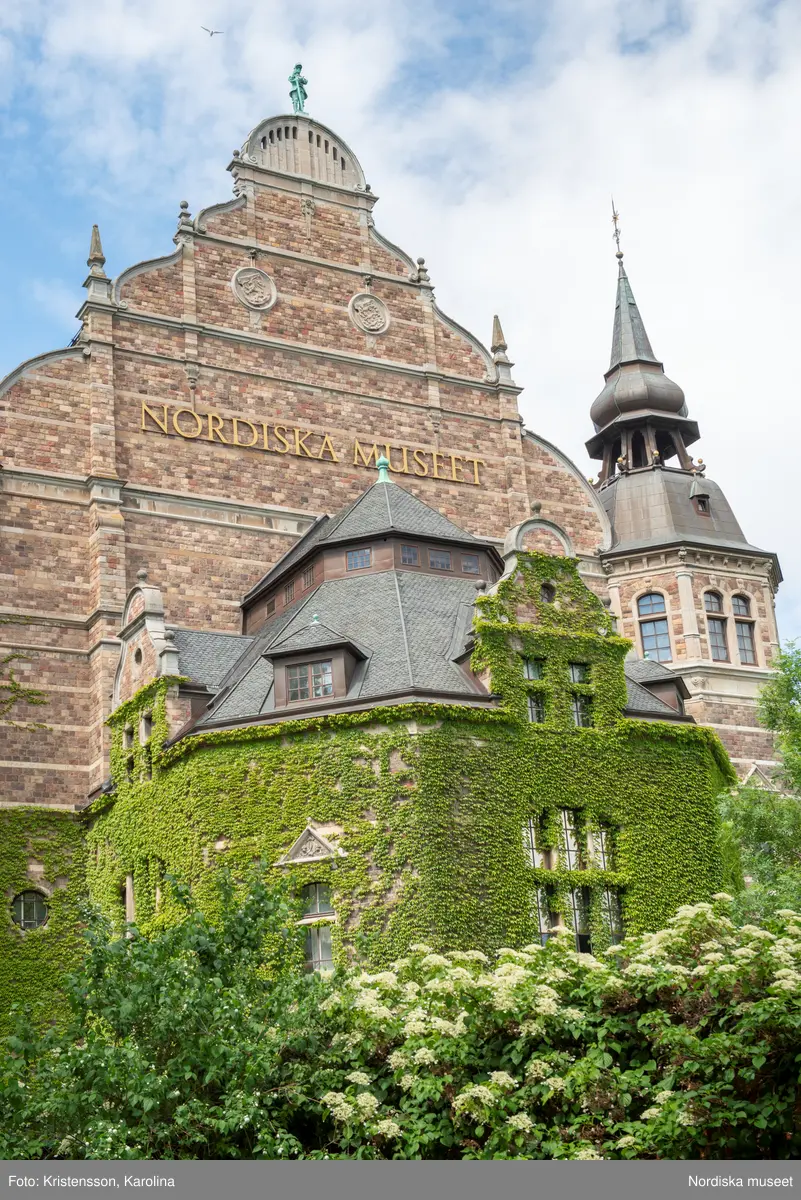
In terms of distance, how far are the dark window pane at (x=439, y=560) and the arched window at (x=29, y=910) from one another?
11682 millimetres

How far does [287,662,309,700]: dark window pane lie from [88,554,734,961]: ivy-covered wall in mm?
923

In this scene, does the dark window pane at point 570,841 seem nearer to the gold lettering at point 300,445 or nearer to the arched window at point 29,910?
the arched window at point 29,910

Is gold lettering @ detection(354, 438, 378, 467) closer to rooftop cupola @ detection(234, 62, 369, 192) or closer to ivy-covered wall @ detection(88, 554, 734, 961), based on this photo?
rooftop cupola @ detection(234, 62, 369, 192)

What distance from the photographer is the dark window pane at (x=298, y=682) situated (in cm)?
3106

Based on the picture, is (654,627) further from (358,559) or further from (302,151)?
Answer: (302,151)

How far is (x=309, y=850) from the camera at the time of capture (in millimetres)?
29250

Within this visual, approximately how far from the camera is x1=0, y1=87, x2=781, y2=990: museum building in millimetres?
29641

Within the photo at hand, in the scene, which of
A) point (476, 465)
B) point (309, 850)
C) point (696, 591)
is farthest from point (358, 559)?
point (696, 591)

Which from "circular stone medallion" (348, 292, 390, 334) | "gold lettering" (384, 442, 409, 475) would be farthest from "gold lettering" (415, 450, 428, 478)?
"circular stone medallion" (348, 292, 390, 334)

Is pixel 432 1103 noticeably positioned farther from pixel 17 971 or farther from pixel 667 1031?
pixel 17 971

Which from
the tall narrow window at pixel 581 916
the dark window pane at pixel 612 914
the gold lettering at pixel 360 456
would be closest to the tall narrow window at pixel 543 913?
the tall narrow window at pixel 581 916

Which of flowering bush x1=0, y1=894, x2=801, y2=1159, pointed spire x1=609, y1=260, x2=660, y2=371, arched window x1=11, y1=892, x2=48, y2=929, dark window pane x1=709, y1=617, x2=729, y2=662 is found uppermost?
pointed spire x1=609, y1=260, x2=660, y2=371

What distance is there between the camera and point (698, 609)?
44.2 metres

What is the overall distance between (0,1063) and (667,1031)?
817 centimetres
